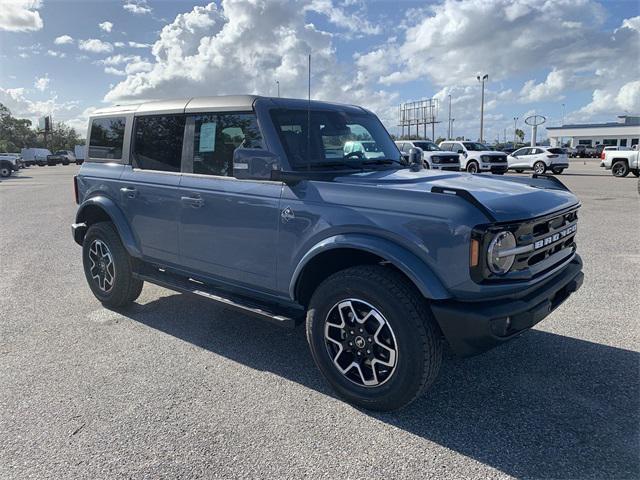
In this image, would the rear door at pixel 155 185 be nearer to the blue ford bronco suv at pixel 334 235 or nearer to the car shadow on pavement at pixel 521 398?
the blue ford bronco suv at pixel 334 235

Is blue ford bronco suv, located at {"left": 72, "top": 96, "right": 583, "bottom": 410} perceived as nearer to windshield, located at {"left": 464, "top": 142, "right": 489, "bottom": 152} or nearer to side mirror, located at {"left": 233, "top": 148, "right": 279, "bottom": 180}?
side mirror, located at {"left": 233, "top": 148, "right": 279, "bottom": 180}

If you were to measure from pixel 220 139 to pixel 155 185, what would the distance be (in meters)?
0.84

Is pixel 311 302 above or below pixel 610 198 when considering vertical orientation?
below

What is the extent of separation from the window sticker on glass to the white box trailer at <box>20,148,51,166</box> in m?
63.2

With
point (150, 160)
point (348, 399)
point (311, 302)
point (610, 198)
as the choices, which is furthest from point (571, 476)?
point (610, 198)

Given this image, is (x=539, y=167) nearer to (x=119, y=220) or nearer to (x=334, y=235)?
(x=119, y=220)

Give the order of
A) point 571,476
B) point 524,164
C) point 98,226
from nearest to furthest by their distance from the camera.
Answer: point 571,476
point 98,226
point 524,164

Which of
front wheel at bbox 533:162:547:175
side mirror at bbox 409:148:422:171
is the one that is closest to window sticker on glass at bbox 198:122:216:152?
side mirror at bbox 409:148:422:171

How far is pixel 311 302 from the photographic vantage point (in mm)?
3346

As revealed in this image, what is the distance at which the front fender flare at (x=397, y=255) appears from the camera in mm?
2799

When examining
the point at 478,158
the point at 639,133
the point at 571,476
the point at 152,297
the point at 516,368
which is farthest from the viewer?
the point at 639,133

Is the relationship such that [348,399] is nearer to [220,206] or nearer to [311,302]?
[311,302]

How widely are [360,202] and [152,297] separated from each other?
3363 mm

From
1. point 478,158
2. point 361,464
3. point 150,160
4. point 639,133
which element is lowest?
point 361,464
